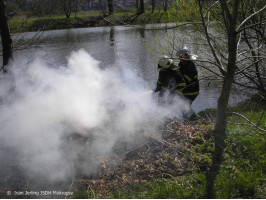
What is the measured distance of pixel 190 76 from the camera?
6879 mm

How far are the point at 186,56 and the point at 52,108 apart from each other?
12.0 feet

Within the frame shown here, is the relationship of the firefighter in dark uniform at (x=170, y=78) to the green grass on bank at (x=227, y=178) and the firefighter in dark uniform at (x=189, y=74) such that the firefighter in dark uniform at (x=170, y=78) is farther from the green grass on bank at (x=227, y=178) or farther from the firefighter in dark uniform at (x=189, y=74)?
the green grass on bank at (x=227, y=178)

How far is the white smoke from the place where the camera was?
459 centimetres

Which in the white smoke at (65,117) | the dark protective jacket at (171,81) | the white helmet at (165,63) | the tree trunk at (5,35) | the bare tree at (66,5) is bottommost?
the white smoke at (65,117)

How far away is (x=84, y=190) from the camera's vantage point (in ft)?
12.7

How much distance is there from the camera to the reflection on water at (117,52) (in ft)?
35.6

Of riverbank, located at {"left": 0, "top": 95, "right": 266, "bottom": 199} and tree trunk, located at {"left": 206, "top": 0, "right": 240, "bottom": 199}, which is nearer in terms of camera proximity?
riverbank, located at {"left": 0, "top": 95, "right": 266, "bottom": 199}

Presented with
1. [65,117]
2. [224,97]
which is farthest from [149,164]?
[65,117]

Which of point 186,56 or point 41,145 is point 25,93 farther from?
point 186,56

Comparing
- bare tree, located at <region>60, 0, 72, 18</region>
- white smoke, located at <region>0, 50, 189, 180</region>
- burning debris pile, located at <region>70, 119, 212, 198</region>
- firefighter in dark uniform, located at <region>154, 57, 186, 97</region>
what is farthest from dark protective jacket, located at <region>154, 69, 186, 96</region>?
bare tree, located at <region>60, 0, 72, 18</region>

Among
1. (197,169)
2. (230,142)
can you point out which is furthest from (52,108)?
(230,142)

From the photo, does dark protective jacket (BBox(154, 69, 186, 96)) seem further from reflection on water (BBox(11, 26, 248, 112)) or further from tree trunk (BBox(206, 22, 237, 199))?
reflection on water (BBox(11, 26, 248, 112))

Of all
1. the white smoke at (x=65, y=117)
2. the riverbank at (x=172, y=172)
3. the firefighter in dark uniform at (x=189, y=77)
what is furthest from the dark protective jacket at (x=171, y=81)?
the riverbank at (x=172, y=172)

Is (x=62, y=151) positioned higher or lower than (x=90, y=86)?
lower
